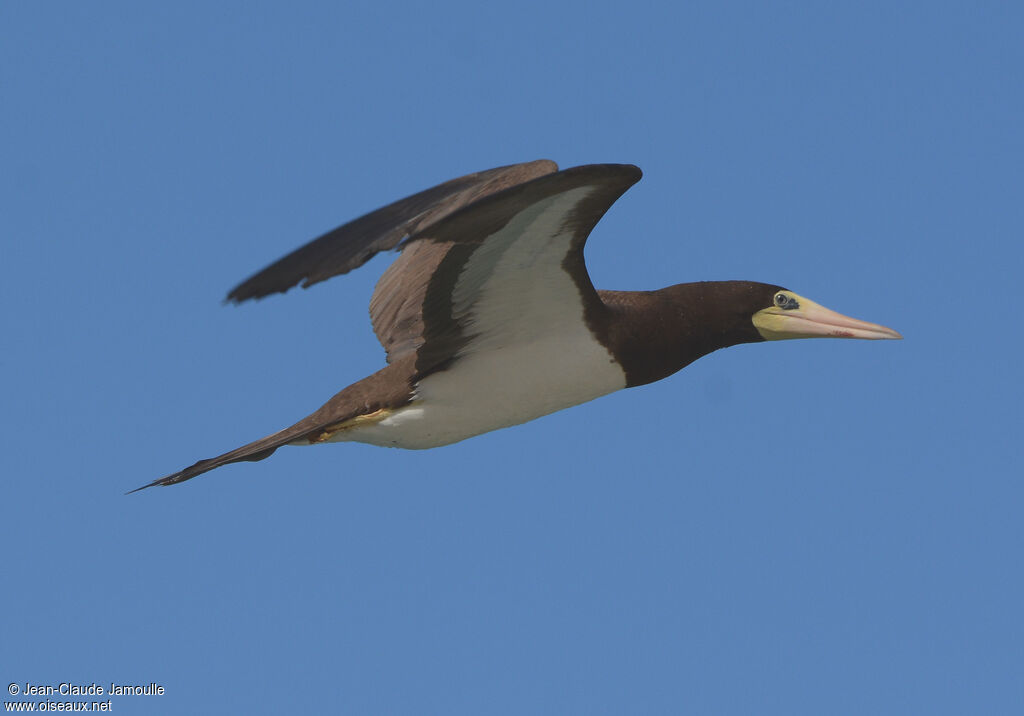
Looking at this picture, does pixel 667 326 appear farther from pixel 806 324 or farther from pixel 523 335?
pixel 806 324

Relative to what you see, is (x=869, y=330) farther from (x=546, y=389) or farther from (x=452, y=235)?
(x=452, y=235)

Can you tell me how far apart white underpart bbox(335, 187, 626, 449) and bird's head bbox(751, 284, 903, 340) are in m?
1.10

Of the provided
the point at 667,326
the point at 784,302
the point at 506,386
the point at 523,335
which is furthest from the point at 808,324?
the point at 506,386

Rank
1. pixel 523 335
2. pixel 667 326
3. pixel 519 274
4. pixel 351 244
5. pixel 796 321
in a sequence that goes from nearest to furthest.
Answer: pixel 351 244 < pixel 519 274 < pixel 523 335 < pixel 667 326 < pixel 796 321

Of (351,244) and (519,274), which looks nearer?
(351,244)

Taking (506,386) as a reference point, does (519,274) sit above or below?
above

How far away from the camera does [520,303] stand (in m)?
8.38

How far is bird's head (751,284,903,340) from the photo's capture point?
912 cm

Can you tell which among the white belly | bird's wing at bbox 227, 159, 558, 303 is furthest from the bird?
bird's wing at bbox 227, 159, 558, 303

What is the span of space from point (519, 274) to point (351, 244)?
1.70m

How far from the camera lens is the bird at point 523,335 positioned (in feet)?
26.6

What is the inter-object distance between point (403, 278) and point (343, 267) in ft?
11.0

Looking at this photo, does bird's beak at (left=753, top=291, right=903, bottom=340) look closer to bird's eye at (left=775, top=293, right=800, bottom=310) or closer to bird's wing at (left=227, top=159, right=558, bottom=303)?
bird's eye at (left=775, top=293, right=800, bottom=310)

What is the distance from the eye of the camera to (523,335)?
8.55 metres
